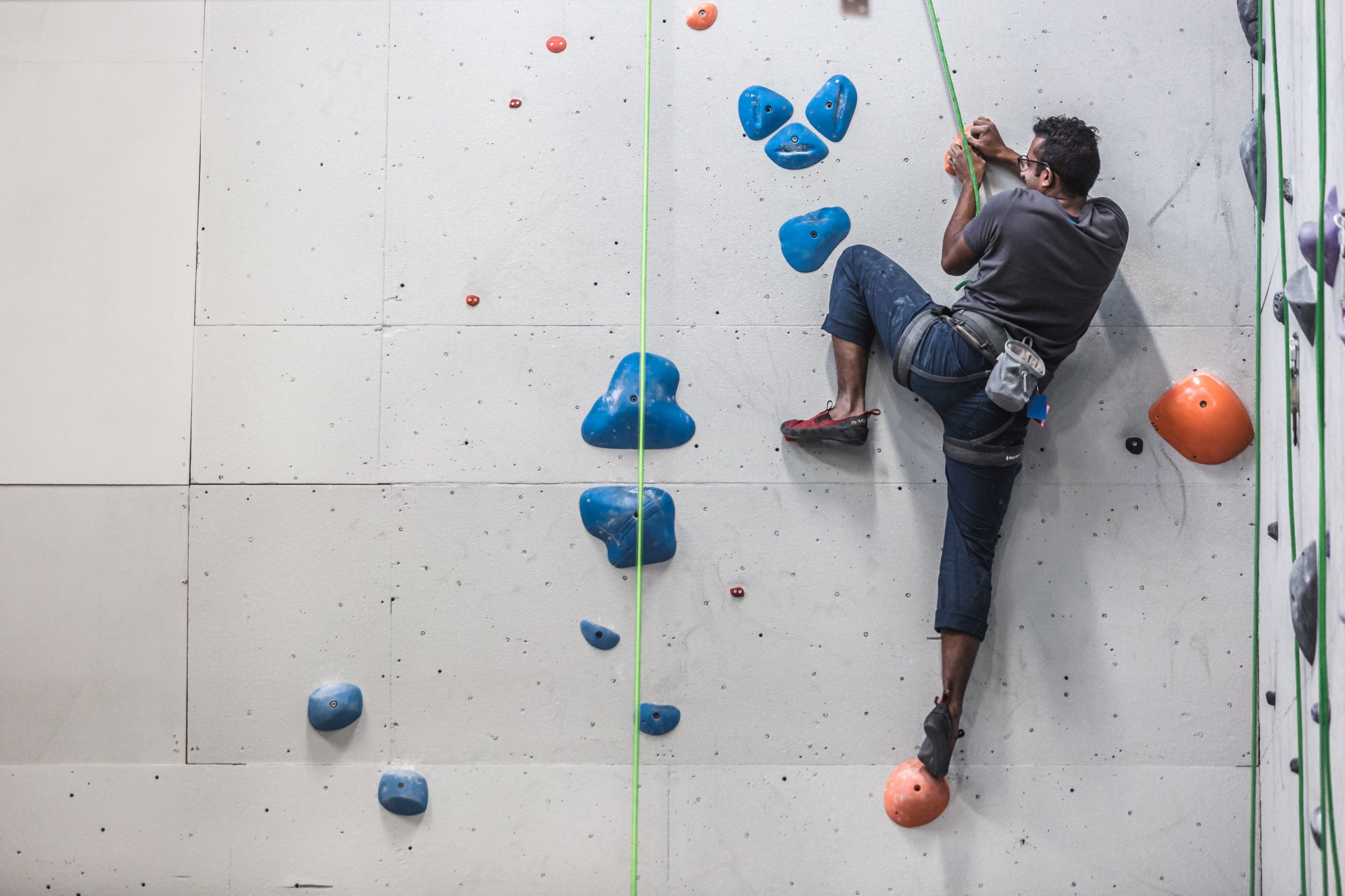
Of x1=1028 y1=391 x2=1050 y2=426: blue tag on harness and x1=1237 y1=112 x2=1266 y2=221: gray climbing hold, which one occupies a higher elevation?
Result: x1=1237 y1=112 x2=1266 y2=221: gray climbing hold

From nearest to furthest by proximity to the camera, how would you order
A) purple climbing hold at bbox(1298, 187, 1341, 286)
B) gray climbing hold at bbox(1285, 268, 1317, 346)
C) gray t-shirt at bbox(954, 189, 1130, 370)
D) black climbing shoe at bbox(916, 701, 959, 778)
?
purple climbing hold at bbox(1298, 187, 1341, 286), gray climbing hold at bbox(1285, 268, 1317, 346), gray t-shirt at bbox(954, 189, 1130, 370), black climbing shoe at bbox(916, 701, 959, 778)

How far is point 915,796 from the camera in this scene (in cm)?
219

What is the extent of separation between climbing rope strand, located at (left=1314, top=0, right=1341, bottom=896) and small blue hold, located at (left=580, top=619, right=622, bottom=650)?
139 cm

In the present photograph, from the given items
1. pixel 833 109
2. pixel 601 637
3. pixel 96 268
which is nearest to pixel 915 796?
pixel 601 637

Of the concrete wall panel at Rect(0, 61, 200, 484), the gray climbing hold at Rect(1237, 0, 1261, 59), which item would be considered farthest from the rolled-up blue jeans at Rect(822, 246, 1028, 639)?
the concrete wall panel at Rect(0, 61, 200, 484)

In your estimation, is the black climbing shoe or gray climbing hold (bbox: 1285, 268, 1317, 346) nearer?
gray climbing hold (bbox: 1285, 268, 1317, 346)

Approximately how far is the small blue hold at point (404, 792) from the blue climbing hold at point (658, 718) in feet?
1.76

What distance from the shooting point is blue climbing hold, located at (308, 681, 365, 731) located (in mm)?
2240

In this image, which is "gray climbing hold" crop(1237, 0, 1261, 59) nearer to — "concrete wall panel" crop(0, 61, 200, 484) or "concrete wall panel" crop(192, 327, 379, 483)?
"concrete wall panel" crop(192, 327, 379, 483)

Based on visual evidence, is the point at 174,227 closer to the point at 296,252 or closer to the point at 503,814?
the point at 296,252

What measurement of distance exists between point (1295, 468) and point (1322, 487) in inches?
12.7

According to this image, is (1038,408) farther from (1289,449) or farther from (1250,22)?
(1250,22)

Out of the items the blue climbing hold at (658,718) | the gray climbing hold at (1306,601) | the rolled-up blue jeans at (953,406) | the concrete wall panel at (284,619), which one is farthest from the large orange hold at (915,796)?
the concrete wall panel at (284,619)

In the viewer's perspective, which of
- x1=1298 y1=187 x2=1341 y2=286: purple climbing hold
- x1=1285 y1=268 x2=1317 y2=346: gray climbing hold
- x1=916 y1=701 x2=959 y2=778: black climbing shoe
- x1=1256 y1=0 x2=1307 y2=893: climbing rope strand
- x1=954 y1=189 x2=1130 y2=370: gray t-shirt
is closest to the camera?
x1=1298 y1=187 x2=1341 y2=286: purple climbing hold
